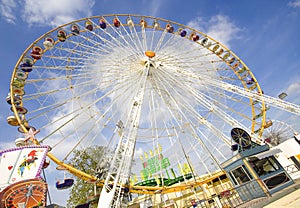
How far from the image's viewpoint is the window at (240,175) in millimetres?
10688

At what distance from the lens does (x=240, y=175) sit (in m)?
11.3

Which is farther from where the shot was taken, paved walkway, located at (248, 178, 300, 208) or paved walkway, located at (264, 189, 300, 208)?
paved walkway, located at (248, 178, 300, 208)

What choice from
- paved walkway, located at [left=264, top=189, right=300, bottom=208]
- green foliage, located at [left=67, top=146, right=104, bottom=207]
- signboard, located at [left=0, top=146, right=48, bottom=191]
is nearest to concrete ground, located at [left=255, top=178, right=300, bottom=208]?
paved walkway, located at [left=264, top=189, right=300, bottom=208]

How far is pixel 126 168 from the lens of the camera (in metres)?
9.50

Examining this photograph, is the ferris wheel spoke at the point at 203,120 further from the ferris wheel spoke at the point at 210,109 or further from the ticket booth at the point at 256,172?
the ticket booth at the point at 256,172

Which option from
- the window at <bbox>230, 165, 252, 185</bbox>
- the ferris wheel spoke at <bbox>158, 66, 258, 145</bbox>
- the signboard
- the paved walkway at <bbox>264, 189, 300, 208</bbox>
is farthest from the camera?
the ferris wheel spoke at <bbox>158, 66, 258, 145</bbox>

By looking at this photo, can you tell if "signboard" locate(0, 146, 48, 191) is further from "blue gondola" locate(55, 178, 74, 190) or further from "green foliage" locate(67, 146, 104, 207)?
"green foliage" locate(67, 146, 104, 207)

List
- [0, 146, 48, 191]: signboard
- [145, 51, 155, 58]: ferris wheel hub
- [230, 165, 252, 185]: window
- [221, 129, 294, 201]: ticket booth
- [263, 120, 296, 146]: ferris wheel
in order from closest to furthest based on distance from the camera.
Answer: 1. [0, 146, 48, 191]: signboard
2. [221, 129, 294, 201]: ticket booth
3. [230, 165, 252, 185]: window
4. [145, 51, 155, 58]: ferris wheel hub
5. [263, 120, 296, 146]: ferris wheel

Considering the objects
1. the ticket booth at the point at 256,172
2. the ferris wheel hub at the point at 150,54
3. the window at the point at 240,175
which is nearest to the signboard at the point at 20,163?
the ferris wheel hub at the point at 150,54

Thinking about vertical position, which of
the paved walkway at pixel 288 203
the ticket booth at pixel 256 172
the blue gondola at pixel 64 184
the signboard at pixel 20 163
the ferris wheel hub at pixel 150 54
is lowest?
the paved walkway at pixel 288 203

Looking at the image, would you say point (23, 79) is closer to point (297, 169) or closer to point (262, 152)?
point (262, 152)

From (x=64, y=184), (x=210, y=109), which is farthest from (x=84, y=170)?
(x=210, y=109)

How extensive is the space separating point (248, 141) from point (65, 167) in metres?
12.0

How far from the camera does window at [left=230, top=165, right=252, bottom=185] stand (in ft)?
35.1
